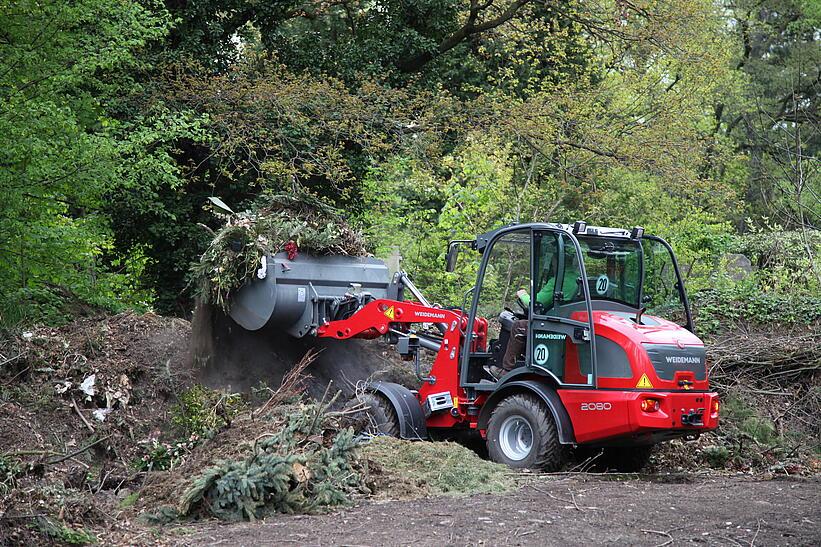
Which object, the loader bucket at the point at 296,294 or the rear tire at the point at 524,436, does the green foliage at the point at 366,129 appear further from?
the rear tire at the point at 524,436

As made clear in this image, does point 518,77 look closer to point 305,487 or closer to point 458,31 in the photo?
point 458,31

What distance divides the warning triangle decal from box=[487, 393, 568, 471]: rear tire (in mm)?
870

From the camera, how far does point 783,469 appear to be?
9.80 metres

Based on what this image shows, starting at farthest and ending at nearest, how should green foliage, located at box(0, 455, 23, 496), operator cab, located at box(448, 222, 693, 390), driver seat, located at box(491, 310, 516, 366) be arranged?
driver seat, located at box(491, 310, 516, 366) → operator cab, located at box(448, 222, 693, 390) → green foliage, located at box(0, 455, 23, 496)

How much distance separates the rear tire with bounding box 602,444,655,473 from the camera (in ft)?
32.5

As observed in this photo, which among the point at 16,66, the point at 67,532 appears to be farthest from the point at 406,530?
the point at 16,66

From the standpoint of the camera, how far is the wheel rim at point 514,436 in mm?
9203

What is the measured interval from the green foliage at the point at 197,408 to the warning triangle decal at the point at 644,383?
3814mm

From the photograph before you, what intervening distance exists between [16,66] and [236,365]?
4.26 m

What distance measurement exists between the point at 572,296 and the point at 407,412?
2.05 meters

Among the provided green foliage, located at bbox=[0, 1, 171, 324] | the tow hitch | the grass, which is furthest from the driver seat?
green foliage, located at bbox=[0, 1, 171, 324]

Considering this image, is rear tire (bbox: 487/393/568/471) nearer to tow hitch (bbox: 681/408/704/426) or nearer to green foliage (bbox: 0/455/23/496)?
tow hitch (bbox: 681/408/704/426)

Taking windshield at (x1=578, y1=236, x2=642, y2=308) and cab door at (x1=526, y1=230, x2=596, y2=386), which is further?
windshield at (x1=578, y1=236, x2=642, y2=308)

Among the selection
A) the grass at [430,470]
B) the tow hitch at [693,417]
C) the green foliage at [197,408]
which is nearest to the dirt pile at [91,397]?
the green foliage at [197,408]
